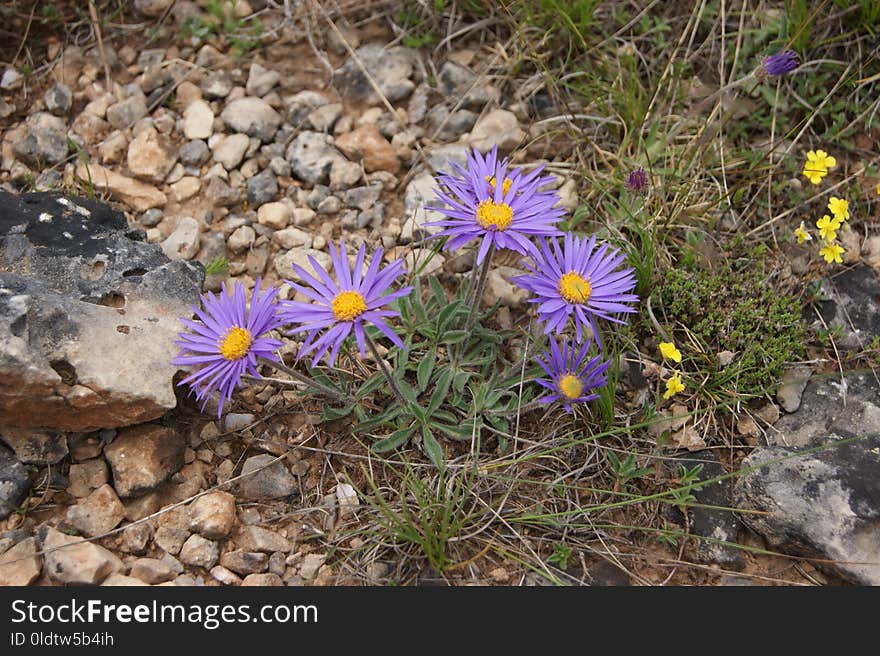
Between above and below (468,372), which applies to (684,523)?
below

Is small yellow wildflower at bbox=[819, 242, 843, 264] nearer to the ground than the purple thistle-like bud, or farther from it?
Result: nearer to the ground

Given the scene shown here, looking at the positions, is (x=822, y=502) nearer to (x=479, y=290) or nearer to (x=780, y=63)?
(x=479, y=290)

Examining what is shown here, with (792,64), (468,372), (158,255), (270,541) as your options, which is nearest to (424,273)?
(468,372)

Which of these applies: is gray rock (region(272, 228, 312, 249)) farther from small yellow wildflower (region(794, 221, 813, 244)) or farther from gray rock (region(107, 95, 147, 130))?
small yellow wildflower (region(794, 221, 813, 244))

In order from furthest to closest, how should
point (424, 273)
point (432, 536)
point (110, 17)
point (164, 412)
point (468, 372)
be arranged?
1. point (110, 17)
2. point (424, 273)
3. point (468, 372)
4. point (164, 412)
5. point (432, 536)

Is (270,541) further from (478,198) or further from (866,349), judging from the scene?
(866,349)

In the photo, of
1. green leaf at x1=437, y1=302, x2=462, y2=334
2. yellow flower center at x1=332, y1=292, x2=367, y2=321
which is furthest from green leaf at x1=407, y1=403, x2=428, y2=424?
yellow flower center at x1=332, y1=292, x2=367, y2=321

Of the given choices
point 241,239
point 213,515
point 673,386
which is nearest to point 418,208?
point 241,239
